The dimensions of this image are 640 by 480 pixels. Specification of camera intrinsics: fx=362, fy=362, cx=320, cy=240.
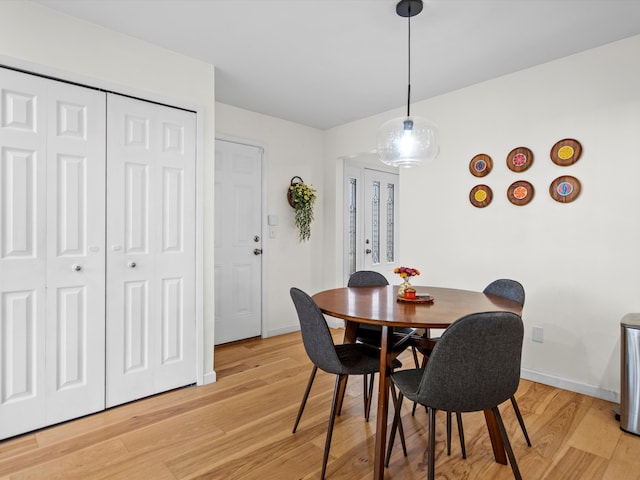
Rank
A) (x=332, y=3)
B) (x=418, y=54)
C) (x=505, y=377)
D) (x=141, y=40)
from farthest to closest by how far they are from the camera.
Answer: (x=418, y=54), (x=141, y=40), (x=332, y=3), (x=505, y=377)

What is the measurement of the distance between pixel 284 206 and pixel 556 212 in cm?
273

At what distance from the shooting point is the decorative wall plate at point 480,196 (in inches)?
126

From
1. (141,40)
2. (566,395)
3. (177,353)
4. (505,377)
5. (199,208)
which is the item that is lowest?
(566,395)

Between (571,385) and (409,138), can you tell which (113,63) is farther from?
(571,385)

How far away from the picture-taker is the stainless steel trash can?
2.14 m

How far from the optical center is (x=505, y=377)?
1.49 meters

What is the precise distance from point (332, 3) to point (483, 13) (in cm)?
92

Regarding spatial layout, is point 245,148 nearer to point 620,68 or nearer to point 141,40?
point 141,40

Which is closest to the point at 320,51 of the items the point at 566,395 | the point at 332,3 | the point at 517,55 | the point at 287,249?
the point at 332,3

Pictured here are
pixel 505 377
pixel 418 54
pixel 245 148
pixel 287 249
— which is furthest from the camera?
pixel 287 249

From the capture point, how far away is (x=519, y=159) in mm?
3002

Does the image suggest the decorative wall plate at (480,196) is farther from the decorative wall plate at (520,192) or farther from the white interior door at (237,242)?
the white interior door at (237,242)

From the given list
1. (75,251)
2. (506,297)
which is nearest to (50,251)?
(75,251)

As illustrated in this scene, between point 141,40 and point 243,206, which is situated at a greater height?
point 141,40
